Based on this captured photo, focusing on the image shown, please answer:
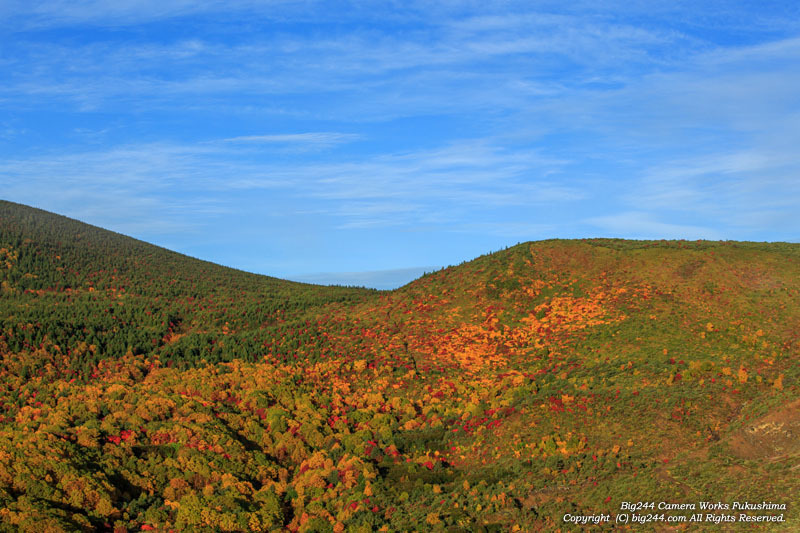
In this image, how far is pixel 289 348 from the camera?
157ft

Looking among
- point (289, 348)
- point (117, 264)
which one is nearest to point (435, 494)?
point (289, 348)

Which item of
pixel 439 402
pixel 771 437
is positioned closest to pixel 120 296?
pixel 439 402

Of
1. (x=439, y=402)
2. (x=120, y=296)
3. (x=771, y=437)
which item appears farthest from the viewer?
(x=120, y=296)

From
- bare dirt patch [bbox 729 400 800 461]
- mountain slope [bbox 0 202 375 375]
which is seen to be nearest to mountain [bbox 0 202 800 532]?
bare dirt patch [bbox 729 400 800 461]

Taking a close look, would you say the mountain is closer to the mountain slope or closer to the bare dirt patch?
the bare dirt patch

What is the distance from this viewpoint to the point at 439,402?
121ft

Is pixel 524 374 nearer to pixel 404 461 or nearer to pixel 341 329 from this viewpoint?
pixel 404 461

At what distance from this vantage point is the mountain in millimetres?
24469

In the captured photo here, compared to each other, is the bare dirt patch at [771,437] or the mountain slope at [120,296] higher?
the mountain slope at [120,296]

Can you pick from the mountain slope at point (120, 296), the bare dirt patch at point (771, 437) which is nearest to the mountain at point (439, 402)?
the bare dirt patch at point (771, 437)

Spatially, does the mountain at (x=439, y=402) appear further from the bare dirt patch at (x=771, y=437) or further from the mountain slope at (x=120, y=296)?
the mountain slope at (x=120, y=296)

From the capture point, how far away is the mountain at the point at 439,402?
2447cm

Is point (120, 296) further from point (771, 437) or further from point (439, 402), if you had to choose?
point (771, 437)

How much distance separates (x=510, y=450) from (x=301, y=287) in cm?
5472
